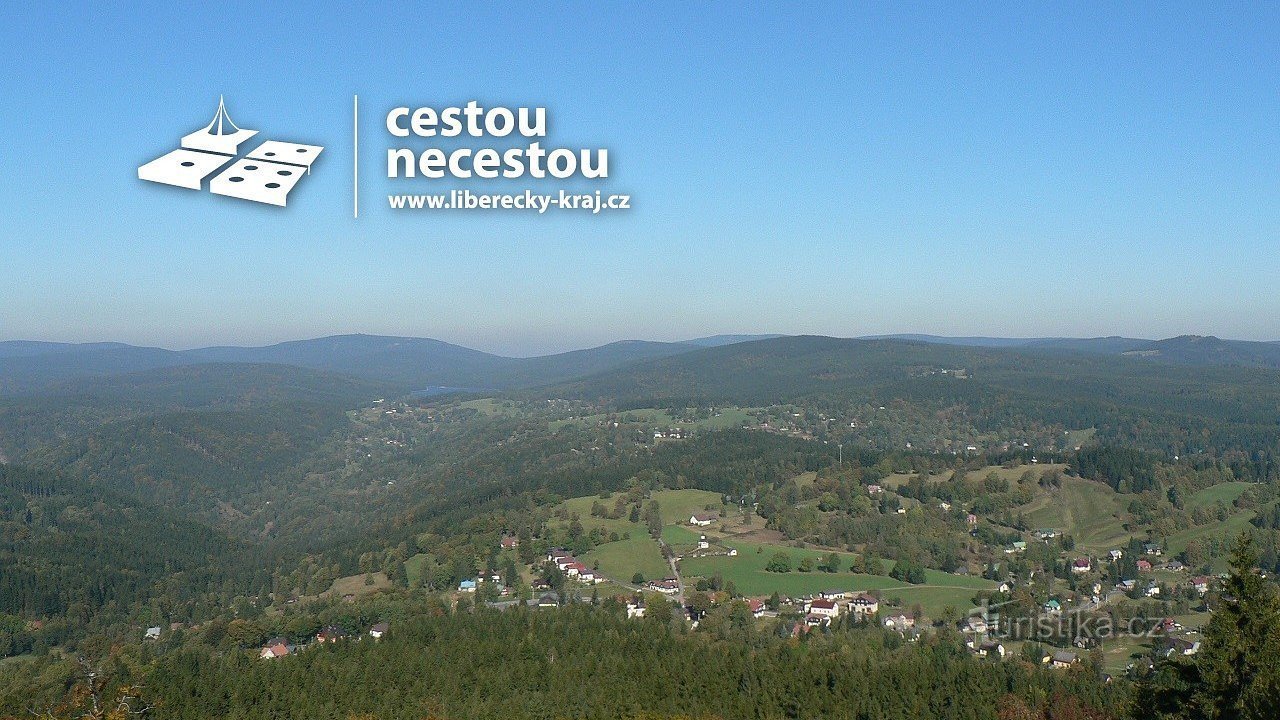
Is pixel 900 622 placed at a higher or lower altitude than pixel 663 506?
higher

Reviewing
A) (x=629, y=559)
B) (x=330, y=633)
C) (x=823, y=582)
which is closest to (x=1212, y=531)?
(x=823, y=582)

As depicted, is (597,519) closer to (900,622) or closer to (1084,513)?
(900,622)

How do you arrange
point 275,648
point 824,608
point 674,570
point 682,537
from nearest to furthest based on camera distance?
point 275,648, point 824,608, point 674,570, point 682,537

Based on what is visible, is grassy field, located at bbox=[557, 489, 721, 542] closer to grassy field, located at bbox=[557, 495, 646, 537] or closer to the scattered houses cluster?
grassy field, located at bbox=[557, 495, 646, 537]

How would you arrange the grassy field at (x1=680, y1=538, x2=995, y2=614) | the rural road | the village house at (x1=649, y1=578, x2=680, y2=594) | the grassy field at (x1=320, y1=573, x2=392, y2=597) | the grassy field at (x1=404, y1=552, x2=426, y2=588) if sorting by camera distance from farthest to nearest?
the grassy field at (x1=404, y1=552, x2=426, y2=588) < the grassy field at (x1=320, y1=573, x2=392, y2=597) < the village house at (x1=649, y1=578, x2=680, y2=594) < the grassy field at (x1=680, y1=538, x2=995, y2=614) < the rural road

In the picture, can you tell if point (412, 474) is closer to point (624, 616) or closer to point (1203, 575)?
point (624, 616)

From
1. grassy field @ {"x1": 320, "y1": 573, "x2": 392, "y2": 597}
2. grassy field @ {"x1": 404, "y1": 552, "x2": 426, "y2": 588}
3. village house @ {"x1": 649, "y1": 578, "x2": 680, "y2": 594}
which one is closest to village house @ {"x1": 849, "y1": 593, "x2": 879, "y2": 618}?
village house @ {"x1": 649, "y1": 578, "x2": 680, "y2": 594}
